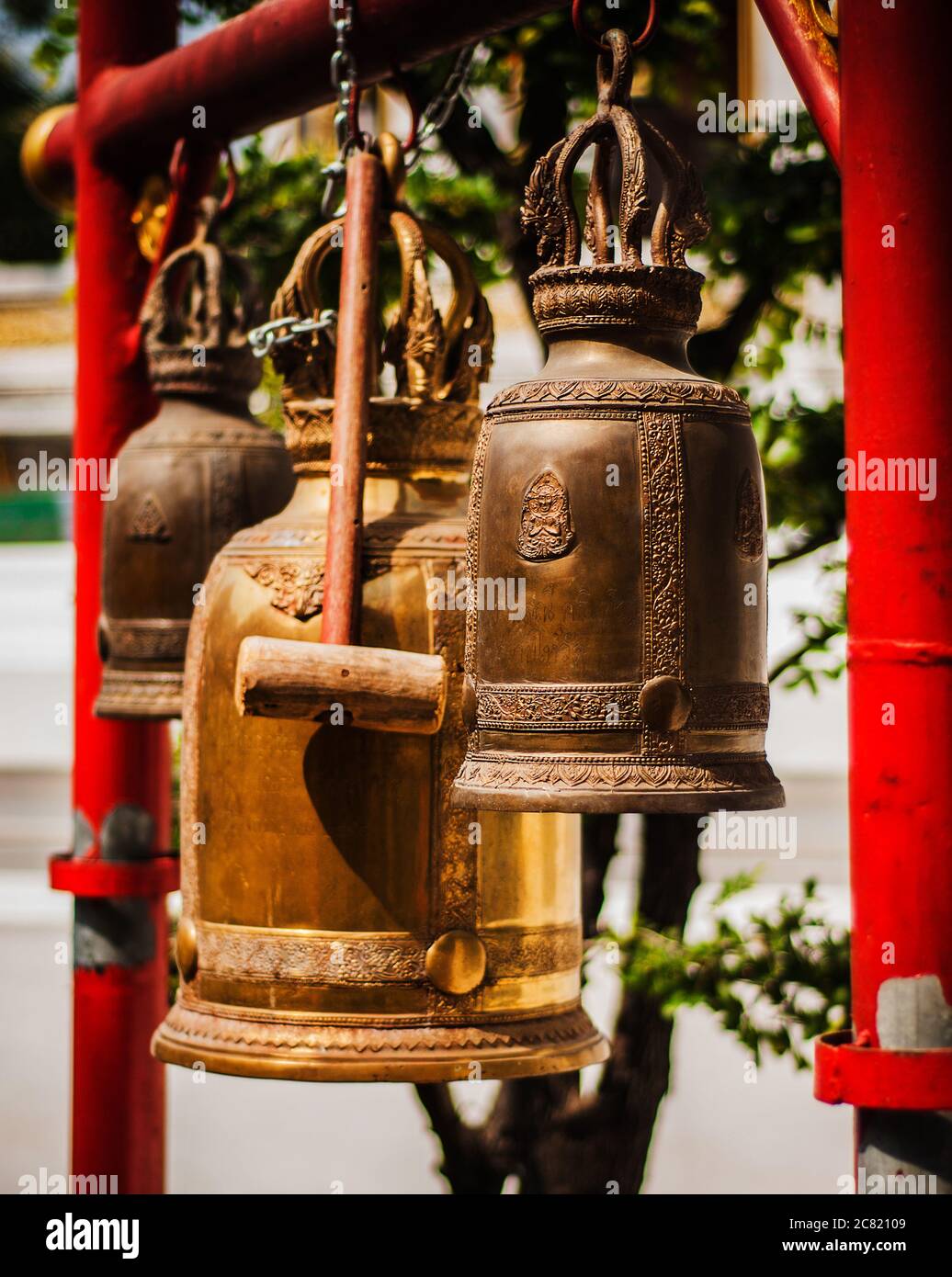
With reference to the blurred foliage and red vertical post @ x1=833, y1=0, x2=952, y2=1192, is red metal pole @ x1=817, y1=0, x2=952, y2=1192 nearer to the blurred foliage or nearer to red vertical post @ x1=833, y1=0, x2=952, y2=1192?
red vertical post @ x1=833, y1=0, x2=952, y2=1192

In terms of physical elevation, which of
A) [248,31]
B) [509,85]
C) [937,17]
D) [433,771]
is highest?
[509,85]

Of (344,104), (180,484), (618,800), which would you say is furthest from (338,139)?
(618,800)

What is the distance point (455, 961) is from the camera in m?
2.64

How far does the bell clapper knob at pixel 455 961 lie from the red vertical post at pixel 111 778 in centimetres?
150

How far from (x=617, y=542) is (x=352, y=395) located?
1.90 ft

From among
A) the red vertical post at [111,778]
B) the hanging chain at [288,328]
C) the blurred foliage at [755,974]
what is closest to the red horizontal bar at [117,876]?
the red vertical post at [111,778]

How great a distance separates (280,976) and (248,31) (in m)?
1.64

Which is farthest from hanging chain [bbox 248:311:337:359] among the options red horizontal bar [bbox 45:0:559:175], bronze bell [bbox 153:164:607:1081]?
red horizontal bar [bbox 45:0:559:175]

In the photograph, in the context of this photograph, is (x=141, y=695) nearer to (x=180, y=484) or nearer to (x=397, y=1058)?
(x=180, y=484)

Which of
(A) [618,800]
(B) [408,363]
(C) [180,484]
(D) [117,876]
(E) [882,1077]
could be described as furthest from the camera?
(D) [117,876]

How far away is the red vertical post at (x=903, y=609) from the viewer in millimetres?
2039

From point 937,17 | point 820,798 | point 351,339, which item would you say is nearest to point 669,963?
point 351,339

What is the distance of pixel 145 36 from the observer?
397 centimetres

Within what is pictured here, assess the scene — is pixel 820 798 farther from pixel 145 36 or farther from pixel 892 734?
pixel 892 734
